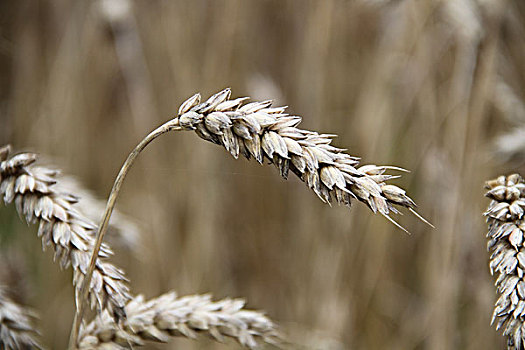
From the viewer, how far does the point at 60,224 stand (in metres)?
0.72

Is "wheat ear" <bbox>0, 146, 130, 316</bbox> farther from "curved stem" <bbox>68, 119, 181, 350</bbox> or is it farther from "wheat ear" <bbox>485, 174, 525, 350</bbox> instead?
"wheat ear" <bbox>485, 174, 525, 350</bbox>

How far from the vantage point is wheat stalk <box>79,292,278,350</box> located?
79 centimetres

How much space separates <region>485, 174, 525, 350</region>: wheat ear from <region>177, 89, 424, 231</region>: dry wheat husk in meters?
0.11

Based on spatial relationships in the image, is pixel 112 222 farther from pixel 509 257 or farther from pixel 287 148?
pixel 509 257

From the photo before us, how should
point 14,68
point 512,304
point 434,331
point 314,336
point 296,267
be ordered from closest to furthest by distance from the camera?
point 512,304 < point 434,331 < point 314,336 < point 296,267 < point 14,68

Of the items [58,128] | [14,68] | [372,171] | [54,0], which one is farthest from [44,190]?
[54,0]

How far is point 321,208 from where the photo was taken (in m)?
2.12

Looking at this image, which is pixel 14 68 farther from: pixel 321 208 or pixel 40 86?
pixel 321 208

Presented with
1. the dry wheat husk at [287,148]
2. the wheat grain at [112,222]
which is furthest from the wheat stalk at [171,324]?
the wheat grain at [112,222]

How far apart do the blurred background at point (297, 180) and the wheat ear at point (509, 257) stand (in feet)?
3.03

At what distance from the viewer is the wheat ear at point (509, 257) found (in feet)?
1.98

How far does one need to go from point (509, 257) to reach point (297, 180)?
143 centimetres

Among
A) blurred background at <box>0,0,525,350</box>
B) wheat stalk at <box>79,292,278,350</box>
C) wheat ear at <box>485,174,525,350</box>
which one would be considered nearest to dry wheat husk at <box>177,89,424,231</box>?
wheat ear at <box>485,174,525,350</box>

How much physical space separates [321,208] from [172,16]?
0.89 m
